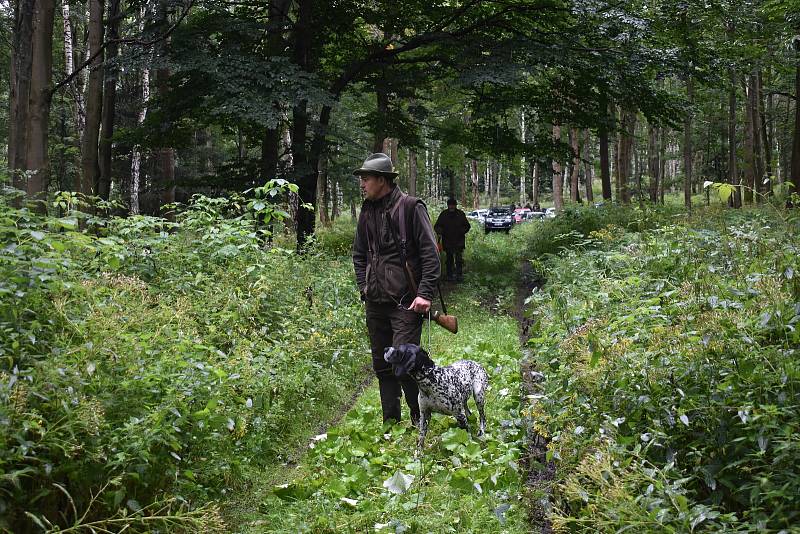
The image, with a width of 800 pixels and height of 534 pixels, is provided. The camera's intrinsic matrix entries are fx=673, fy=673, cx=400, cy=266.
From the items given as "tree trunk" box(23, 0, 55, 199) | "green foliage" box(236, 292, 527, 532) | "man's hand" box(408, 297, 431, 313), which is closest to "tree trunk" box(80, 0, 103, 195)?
"tree trunk" box(23, 0, 55, 199)

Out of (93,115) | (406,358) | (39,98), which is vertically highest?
(93,115)

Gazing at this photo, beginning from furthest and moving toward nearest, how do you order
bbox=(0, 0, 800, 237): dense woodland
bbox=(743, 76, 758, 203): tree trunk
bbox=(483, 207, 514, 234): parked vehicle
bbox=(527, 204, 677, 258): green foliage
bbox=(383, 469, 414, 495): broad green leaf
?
1. bbox=(483, 207, 514, 234): parked vehicle
2. bbox=(743, 76, 758, 203): tree trunk
3. bbox=(527, 204, 677, 258): green foliage
4. bbox=(0, 0, 800, 237): dense woodland
5. bbox=(383, 469, 414, 495): broad green leaf

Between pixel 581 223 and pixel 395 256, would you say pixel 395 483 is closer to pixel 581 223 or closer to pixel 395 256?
pixel 395 256

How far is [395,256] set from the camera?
6.27 metres

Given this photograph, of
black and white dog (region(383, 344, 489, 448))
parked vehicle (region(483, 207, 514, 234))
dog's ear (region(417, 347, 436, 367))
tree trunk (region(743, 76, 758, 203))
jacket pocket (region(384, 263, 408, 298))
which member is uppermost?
tree trunk (region(743, 76, 758, 203))

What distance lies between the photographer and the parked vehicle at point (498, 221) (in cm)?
4031

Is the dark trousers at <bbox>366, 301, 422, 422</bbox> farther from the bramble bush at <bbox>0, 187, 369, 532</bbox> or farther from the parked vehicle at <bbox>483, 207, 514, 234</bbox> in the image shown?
the parked vehicle at <bbox>483, 207, 514, 234</bbox>

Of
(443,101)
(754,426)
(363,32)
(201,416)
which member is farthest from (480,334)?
(443,101)

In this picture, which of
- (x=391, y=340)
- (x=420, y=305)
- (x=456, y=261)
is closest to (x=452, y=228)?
(x=456, y=261)

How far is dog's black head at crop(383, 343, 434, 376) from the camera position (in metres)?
5.69

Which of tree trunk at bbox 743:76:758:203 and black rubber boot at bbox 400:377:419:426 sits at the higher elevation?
tree trunk at bbox 743:76:758:203

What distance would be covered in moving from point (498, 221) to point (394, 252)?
35.2 meters

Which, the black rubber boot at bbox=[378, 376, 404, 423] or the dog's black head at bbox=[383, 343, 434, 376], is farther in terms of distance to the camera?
the black rubber boot at bbox=[378, 376, 404, 423]

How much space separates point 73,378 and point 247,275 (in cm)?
476
